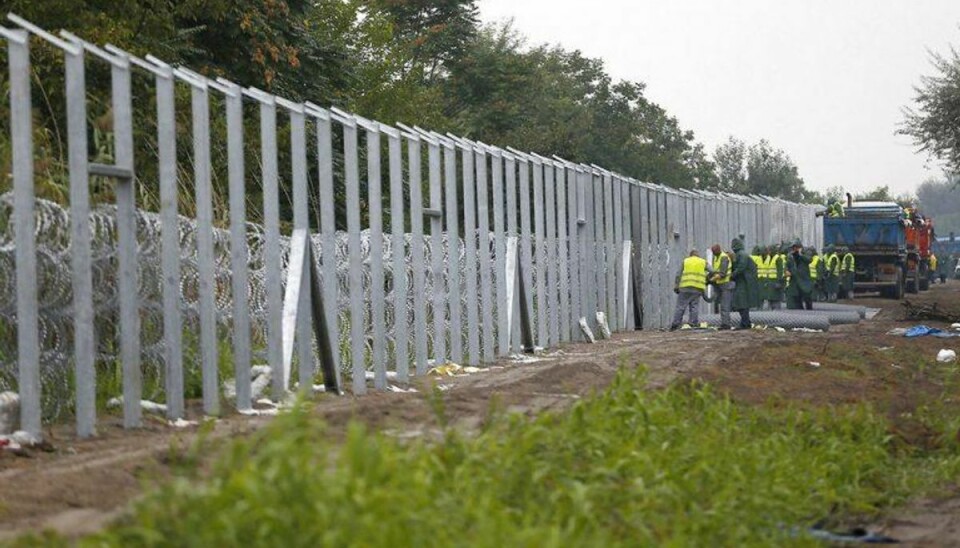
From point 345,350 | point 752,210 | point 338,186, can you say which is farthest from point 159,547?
point 752,210

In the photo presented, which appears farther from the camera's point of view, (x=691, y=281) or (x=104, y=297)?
(x=691, y=281)

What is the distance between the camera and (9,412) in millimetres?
11828

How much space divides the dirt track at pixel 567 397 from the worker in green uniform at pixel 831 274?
14.4 m

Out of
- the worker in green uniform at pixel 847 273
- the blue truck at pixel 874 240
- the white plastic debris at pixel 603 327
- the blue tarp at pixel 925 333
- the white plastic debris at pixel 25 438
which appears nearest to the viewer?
the white plastic debris at pixel 25 438

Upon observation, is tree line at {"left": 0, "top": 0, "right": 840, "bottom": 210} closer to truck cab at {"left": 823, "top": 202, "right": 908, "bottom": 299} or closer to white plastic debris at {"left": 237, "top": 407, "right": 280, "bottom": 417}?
white plastic debris at {"left": 237, "top": 407, "right": 280, "bottom": 417}

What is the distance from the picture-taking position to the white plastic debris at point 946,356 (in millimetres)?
22031

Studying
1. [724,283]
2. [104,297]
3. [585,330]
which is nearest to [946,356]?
[585,330]

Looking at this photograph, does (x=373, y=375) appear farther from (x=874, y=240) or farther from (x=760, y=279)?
(x=874, y=240)

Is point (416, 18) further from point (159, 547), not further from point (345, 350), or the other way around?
point (159, 547)

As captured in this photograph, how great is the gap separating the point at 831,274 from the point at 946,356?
70.9 ft

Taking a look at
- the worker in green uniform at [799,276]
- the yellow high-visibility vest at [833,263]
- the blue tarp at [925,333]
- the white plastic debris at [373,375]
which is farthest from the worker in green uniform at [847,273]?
the white plastic debris at [373,375]

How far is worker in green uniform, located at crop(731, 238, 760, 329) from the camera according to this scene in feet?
99.1

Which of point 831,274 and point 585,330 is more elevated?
point 831,274

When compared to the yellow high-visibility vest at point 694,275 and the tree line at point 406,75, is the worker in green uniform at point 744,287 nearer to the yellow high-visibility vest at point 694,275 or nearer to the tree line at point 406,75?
the yellow high-visibility vest at point 694,275
